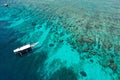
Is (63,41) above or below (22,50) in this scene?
below

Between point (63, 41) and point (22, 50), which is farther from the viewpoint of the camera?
point (63, 41)

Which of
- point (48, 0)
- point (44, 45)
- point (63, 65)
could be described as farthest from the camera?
point (48, 0)

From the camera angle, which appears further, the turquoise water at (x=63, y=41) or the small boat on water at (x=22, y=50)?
the small boat on water at (x=22, y=50)

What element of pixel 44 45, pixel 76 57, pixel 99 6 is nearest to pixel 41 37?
pixel 44 45

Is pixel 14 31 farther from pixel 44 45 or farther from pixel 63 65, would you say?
pixel 63 65

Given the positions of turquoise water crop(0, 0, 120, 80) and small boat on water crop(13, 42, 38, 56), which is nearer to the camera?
turquoise water crop(0, 0, 120, 80)

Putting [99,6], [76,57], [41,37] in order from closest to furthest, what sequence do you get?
[76,57] < [41,37] < [99,6]

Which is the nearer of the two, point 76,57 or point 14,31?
point 76,57
